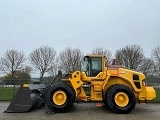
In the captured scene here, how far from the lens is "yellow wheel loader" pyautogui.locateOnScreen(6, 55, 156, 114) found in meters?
12.3

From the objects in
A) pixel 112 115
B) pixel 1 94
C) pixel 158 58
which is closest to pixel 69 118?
pixel 112 115

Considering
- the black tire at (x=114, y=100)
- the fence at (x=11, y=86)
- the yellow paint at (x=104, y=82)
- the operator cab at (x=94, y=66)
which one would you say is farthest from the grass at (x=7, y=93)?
the operator cab at (x=94, y=66)

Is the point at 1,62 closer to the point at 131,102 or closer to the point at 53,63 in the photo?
the point at 53,63

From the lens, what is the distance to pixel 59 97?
41.0ft

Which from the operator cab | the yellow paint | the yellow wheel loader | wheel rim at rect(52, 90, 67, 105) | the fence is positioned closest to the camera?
the yellow wheel loader

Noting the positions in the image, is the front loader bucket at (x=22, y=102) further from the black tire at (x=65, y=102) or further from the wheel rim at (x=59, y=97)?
the wheel rim at (x=59, y=97)

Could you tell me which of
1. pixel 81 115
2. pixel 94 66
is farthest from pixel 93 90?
pixel 81 115

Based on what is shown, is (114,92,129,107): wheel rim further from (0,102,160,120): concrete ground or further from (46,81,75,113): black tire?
(46,81,75,113): black tire

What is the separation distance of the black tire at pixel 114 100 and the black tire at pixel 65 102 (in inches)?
61.3

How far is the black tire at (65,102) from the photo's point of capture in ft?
40.5

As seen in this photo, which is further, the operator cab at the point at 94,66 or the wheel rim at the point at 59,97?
the operator cab at the point at 94,66

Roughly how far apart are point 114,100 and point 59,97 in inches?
94.2

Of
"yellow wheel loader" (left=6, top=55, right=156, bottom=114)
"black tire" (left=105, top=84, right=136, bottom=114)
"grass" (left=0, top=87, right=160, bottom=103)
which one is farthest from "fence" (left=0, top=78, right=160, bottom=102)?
"black tire" (left=105, top=84, right=136, bottom=114)

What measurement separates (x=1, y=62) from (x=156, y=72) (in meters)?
29.4
